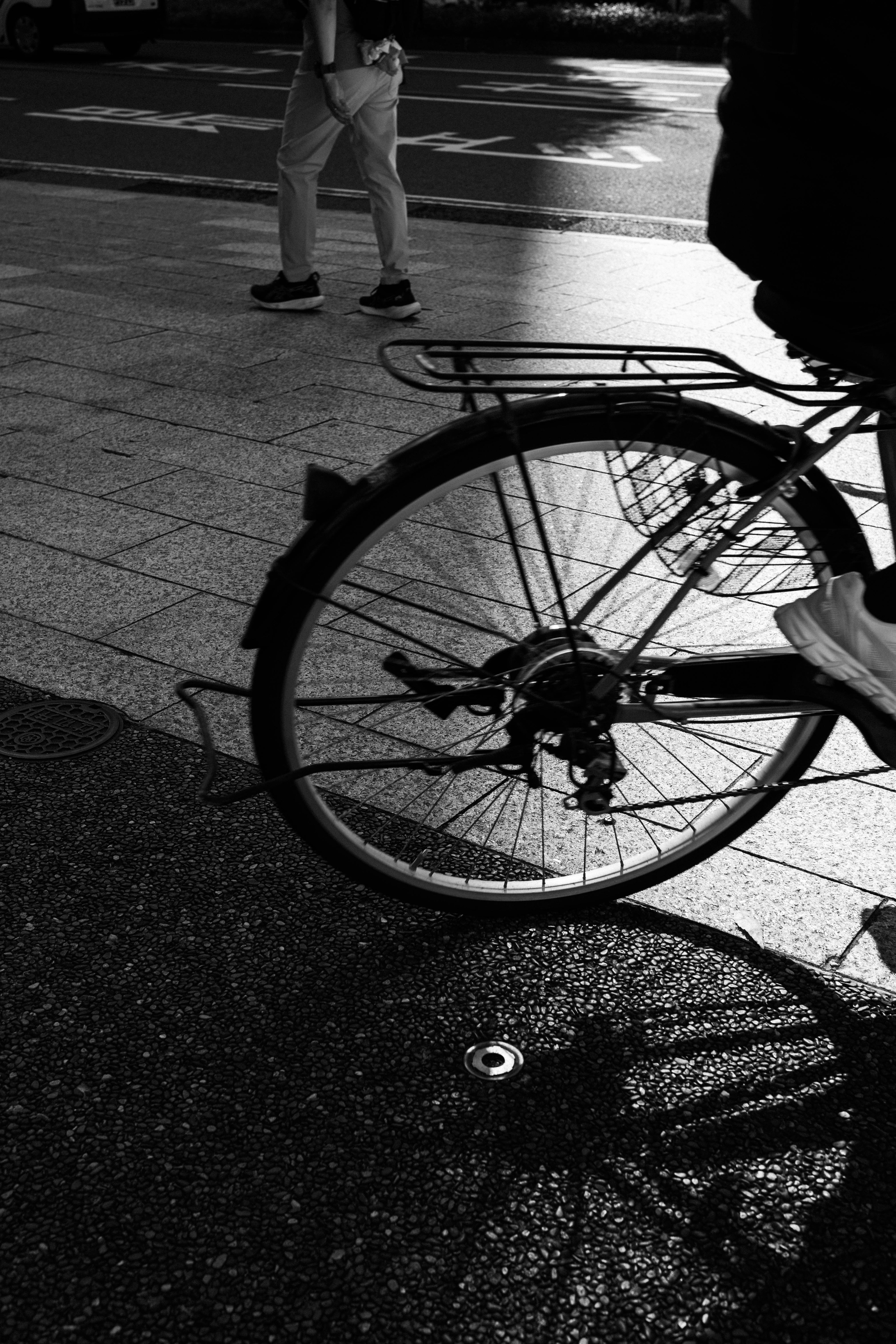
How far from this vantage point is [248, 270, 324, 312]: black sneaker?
6.50m

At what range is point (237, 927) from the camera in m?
2.46

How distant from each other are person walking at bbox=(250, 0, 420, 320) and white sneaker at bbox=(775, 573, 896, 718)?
4387mm

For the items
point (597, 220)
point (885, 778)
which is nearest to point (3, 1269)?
point (885, 778)

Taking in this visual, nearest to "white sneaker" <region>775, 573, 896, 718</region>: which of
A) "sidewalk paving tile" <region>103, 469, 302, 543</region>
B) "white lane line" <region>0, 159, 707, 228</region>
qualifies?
"sidewalk paving tile" <region>103, 469, 302, 543</region>

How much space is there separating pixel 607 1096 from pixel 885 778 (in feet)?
3.90

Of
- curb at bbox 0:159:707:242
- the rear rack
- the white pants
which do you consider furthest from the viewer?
curb at bbox 0:159:707:242

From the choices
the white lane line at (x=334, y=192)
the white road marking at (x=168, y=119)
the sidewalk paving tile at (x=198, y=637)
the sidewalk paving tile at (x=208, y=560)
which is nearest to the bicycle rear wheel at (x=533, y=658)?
the sidewalk paving tile at (x=198, y=637)

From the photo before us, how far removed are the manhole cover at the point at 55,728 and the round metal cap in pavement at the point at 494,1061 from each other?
1.21 m

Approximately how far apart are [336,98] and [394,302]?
951mm

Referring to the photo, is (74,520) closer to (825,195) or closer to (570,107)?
(825,195)

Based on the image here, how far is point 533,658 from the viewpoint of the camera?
229 cm

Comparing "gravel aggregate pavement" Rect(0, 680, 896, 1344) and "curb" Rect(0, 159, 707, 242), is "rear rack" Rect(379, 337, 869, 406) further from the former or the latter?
"curb" Rect(0, 159, 707, 242)

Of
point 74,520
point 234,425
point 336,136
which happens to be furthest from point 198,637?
point 336,136

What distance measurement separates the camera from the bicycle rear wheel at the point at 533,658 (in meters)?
2.13
